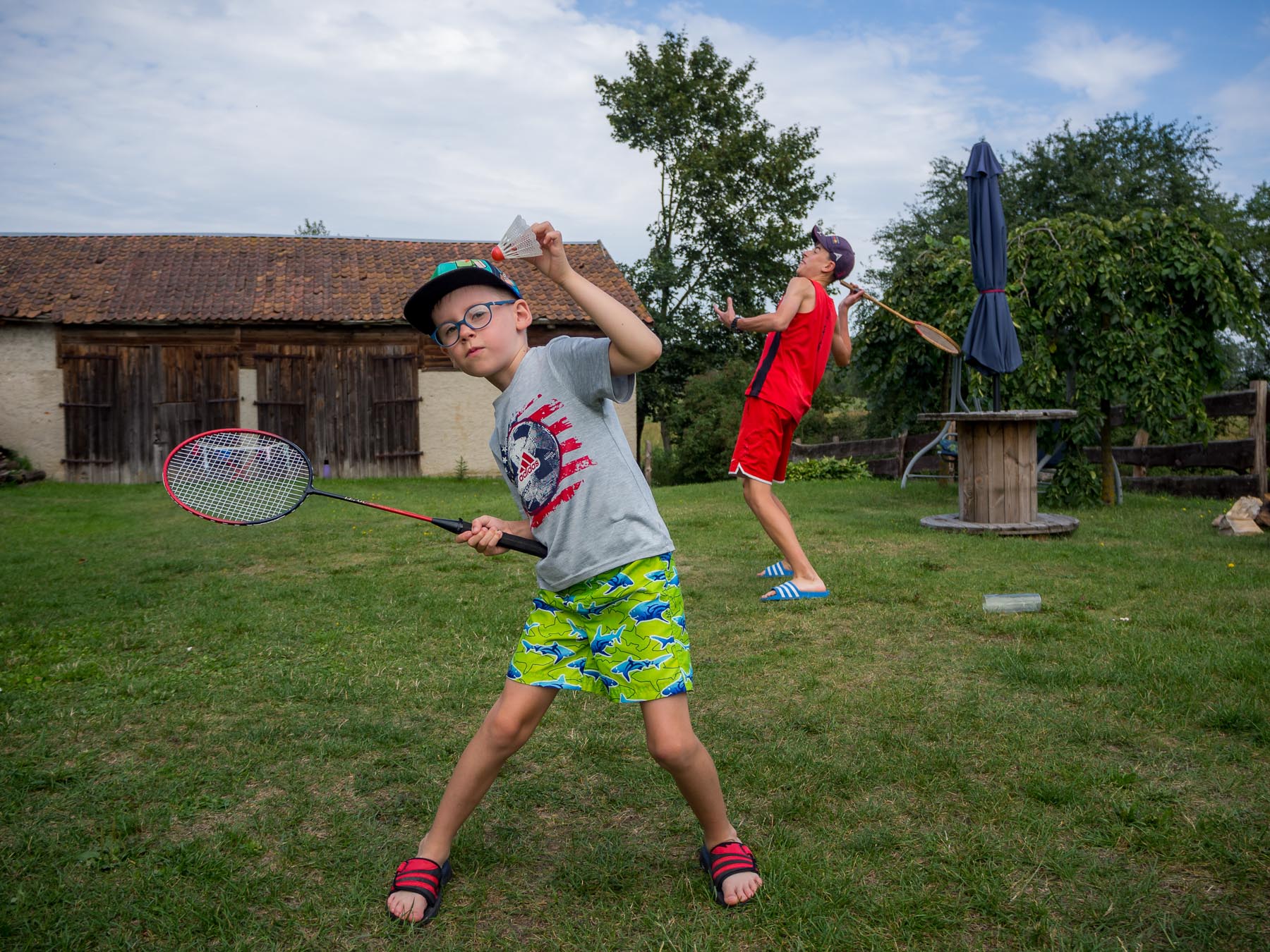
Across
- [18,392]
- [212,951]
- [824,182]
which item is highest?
[824,182]

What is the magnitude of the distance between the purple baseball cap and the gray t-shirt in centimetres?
371

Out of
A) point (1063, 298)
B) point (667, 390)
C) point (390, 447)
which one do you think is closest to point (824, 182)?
point (667, 390)

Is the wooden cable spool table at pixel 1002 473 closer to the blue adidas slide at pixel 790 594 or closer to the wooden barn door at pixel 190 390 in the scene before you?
the blue adidas slide at pixel 790 594

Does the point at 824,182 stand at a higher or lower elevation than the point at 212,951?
higher

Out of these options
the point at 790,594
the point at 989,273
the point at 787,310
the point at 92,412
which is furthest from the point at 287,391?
the point at 790,594

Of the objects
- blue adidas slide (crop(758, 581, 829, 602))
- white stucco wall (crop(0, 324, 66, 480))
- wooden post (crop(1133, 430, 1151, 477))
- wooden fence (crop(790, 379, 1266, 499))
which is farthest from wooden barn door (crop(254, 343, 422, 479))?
blue adidas slide (crop(758, 581, 829, 602))

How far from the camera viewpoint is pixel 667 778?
10.1 ft

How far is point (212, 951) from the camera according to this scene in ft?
7.05

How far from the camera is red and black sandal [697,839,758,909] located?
236 centimetres

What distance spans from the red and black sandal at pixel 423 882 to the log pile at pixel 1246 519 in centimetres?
742

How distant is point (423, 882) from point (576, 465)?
111cm

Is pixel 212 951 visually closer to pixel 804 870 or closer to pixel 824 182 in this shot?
pixel 804 870

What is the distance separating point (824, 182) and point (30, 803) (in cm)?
3008

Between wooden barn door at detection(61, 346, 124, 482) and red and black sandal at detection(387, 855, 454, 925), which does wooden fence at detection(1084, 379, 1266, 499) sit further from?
wooden barn door at detection(61, 346, 124, 482)
